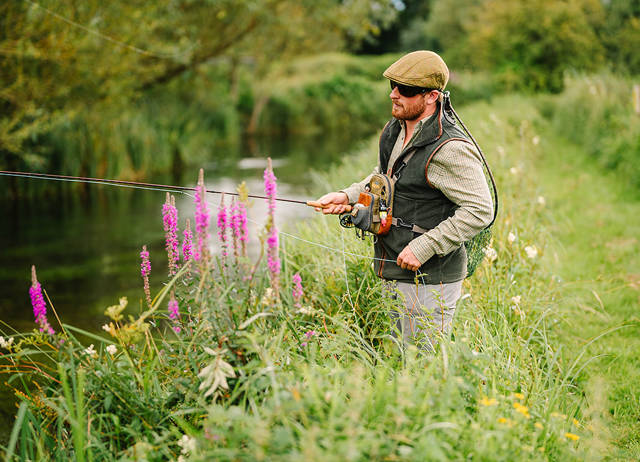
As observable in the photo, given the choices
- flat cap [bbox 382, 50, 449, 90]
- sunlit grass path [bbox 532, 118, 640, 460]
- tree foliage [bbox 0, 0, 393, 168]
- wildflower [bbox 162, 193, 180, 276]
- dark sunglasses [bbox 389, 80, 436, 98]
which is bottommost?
sunlit grass path [bbox 532, 118, 640, 460]

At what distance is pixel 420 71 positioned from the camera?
2.84 m

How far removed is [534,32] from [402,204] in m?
25.2

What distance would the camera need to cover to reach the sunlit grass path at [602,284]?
3381 millimetres

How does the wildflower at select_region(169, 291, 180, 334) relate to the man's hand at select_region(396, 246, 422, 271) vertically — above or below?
below

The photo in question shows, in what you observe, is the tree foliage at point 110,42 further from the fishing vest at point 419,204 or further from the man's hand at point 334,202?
the fishing vest at point 419,204

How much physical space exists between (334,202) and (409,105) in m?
0.69

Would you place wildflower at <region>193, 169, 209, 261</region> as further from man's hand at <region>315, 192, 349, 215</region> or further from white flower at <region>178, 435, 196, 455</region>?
man's hand at <region>315, 192, 349, 215</region>

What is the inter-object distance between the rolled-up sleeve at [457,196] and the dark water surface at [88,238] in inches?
94.0

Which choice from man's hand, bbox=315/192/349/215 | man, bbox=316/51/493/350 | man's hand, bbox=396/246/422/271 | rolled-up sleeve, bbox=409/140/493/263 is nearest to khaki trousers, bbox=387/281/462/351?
man, bbox=316/51/493/350

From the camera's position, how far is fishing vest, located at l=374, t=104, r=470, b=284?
2.89 m

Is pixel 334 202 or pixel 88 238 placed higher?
pixel 334 202

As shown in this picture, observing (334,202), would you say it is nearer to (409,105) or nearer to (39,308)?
(409,105)

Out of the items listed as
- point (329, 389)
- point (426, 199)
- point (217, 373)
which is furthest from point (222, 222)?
point (426, 199)

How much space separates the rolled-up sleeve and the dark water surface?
2.39m
